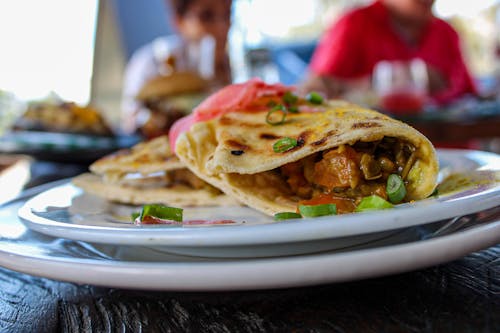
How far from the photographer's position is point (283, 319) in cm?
69

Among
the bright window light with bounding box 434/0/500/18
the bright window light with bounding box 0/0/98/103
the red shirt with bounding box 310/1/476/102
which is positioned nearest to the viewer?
the red shirt with bounding box 310/1/476/102

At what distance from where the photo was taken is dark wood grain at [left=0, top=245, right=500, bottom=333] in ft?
2.15

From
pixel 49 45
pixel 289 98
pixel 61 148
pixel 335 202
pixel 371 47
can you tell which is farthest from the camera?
pixel 49 45

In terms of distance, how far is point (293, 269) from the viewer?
0.62 m

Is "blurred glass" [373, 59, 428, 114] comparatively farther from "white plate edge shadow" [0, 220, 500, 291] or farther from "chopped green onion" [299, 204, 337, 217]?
"white plate edge shadow" [0, 220, 500, 291]

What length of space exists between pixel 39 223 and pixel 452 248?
0.71 metres

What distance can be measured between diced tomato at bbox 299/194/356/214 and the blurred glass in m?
2.61

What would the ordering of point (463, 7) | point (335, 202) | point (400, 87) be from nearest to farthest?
point (335, 202), point (400, 87), point (463, 7)

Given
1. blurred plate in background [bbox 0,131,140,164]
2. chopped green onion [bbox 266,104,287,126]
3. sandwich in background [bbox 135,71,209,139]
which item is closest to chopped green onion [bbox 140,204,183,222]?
chopped green onion [bbox 266,104,287,126]

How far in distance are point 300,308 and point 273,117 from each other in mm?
710

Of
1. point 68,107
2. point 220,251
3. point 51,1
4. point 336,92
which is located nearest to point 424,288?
point 220,251

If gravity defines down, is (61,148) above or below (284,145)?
below

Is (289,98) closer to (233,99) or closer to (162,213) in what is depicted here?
(233,99)

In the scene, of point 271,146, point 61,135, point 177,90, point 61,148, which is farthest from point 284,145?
point 177,90
